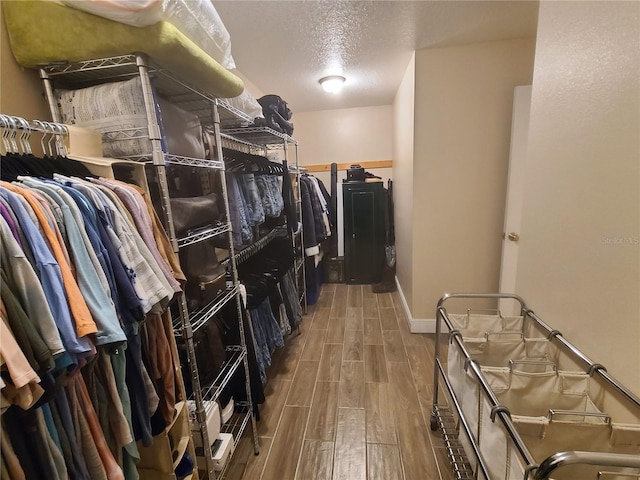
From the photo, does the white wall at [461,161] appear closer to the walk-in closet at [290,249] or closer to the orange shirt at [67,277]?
the walk-in closet at [290,249]

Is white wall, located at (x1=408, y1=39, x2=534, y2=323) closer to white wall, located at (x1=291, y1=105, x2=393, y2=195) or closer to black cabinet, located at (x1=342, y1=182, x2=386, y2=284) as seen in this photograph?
black cabinet, located at (x1=342, y1=182, x2=386, y2=284)

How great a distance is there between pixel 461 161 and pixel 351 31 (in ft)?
4.36

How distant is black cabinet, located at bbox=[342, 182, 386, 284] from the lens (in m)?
3.97

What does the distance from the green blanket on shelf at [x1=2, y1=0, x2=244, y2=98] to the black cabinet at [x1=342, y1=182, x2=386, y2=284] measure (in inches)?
124

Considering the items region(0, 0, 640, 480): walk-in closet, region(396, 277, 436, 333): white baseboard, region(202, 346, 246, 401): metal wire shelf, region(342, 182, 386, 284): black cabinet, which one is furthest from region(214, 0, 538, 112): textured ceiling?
region(396, 277, 436, 333): white baseboard

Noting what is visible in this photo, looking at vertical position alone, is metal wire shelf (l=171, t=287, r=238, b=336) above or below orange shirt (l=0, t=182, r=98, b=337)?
below

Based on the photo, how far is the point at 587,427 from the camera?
882 mm

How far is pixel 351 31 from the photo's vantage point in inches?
82.4

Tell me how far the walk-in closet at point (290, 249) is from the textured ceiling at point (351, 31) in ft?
0.07

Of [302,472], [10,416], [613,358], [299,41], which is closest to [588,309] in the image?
[613,358]

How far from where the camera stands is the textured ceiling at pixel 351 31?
1.82 metres

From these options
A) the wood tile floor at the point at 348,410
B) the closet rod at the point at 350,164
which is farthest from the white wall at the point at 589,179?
the closet rod at the point at 350,164

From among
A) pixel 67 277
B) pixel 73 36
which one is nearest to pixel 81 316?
pixel 67 277

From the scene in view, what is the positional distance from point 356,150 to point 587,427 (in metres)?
3.99
